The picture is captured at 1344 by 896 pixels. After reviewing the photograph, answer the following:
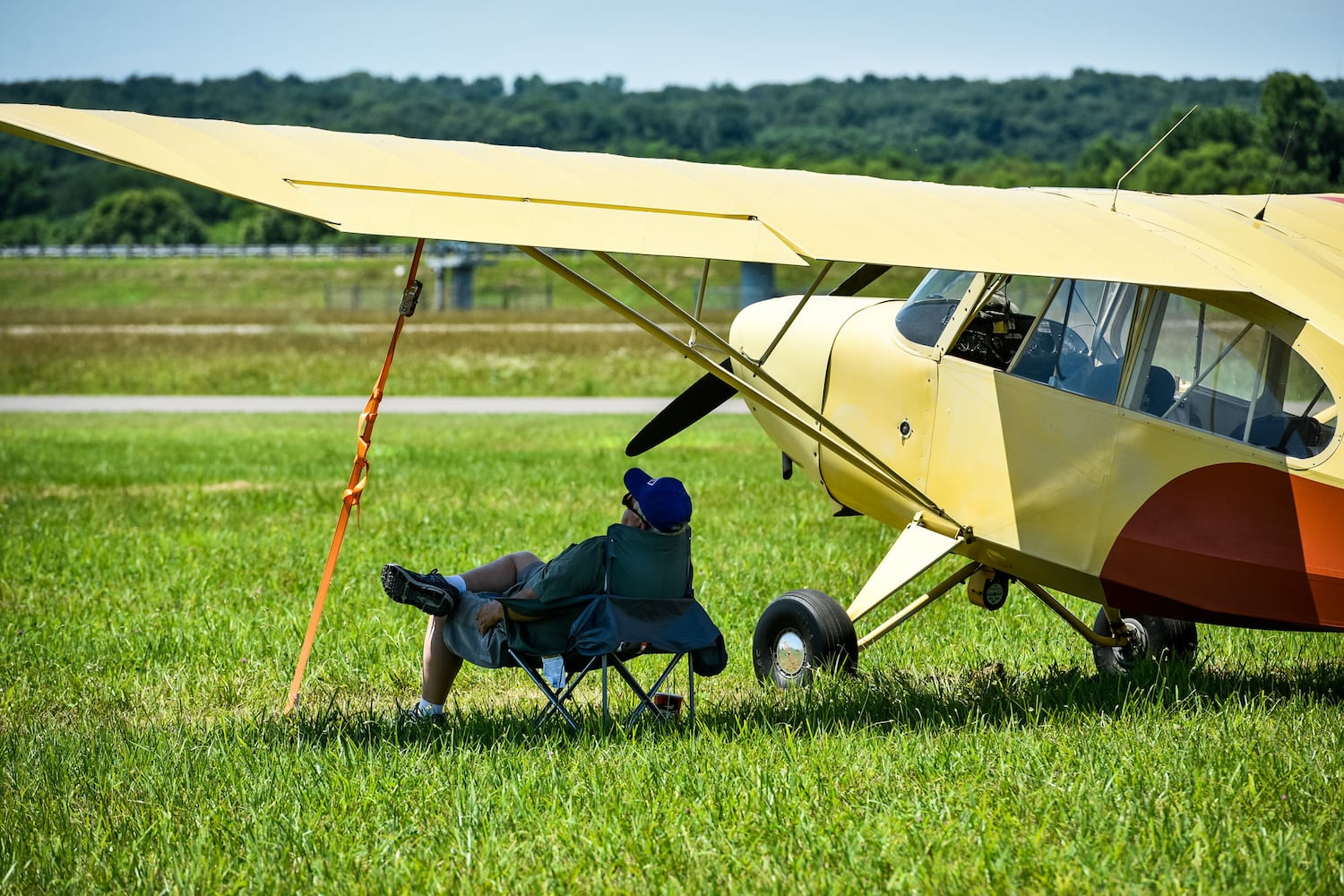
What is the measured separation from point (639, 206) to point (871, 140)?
6133 inches

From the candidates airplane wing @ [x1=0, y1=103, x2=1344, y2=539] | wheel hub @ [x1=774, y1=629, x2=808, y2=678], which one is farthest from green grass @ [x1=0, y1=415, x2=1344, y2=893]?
airplane wing @ [x1=0, y1=103, x2=1344, y2=539]

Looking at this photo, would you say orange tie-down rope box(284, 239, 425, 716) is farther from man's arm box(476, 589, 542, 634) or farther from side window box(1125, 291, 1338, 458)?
side window box(1125, 291, 1338, 458)

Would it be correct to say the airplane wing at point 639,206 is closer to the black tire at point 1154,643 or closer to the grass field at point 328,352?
the black tire at point 1154,643

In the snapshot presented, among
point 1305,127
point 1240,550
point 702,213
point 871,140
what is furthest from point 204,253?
point 1240,550

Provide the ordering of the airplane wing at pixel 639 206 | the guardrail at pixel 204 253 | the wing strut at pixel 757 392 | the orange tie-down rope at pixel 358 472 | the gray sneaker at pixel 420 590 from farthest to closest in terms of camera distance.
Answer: the guardrail at pixel 204 253, the wing strut at pixel 757 392, the orange tie-down rope at pixel 358 472, the gray sneaker at pixel 420 590, the airplane wing at pixel 639 206

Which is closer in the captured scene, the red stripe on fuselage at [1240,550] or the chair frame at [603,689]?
the red stripe on fuselage at [1240,550]

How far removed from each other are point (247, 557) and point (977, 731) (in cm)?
644

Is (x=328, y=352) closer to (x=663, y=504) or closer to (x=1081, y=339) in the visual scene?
(x=1081, y=339)

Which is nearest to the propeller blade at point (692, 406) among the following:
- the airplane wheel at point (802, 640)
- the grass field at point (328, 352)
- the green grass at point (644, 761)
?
the green grass at point (644, 761)

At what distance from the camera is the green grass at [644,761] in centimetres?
385

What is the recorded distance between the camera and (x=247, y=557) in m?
9.89

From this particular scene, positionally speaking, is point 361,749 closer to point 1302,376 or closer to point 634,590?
point 634,590

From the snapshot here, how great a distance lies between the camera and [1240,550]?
17.3 feet

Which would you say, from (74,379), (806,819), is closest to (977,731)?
(806,819)
